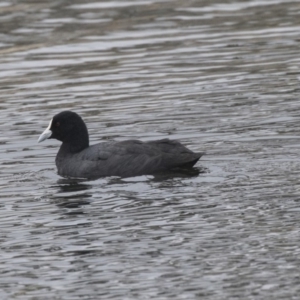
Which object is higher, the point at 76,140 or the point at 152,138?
the point at 76,140

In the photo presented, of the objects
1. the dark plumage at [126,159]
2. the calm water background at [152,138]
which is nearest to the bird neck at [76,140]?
the dark plumage at [126,159]

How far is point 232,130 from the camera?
43.8 feet

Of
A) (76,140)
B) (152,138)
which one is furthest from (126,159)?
(152,138)

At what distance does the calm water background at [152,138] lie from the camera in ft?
25.5

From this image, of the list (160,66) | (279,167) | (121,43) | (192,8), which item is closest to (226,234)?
(279,167)

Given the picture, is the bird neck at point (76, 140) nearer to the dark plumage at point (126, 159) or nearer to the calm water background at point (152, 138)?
the dark plumage at point (126, 159)

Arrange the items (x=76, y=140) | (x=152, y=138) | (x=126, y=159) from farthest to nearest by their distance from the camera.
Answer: (x=152, y=138)
(x=76, y=140)
(x=126, y=159)

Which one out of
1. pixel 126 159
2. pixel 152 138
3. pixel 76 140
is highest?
pixel 76 140

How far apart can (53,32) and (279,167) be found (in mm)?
13556

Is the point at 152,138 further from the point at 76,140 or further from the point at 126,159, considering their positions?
the point at 126,159

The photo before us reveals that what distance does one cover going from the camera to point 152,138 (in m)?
13.5

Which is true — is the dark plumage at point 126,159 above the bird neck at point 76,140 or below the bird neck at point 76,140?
below

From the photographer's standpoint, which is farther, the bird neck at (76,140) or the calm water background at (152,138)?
the bird neck at (76,140)

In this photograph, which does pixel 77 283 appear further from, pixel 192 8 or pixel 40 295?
pixel 192 8
